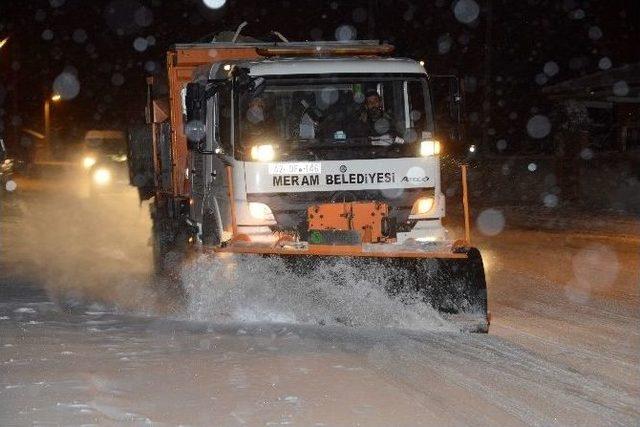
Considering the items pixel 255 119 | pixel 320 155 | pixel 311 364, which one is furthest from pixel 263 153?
pixel 311 364

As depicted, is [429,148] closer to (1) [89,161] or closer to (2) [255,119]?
(2) [255,119]

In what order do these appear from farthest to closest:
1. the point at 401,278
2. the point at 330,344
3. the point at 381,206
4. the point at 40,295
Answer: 1. the point at 40,295
2. the point at 381,206
3. the point at 401,278
4. the point at 330,344

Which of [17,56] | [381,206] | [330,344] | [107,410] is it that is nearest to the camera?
[107,410]

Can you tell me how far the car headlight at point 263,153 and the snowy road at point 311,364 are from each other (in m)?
1.42

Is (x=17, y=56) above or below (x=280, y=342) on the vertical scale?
above

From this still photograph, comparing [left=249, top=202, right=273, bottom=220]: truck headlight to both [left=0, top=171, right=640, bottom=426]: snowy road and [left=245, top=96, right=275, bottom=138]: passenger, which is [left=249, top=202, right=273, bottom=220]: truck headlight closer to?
[left=245, top=96, right=275, bottom=138]: passenger

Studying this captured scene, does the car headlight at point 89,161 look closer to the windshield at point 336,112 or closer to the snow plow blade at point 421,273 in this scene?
the windshield at point 336,112

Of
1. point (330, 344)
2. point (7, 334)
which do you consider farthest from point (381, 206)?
point (7, 334)

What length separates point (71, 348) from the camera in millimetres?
6918

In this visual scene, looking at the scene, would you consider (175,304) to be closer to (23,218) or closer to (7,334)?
(7,334)

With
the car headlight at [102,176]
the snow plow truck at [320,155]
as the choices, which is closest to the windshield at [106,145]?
the car headlight at [102,176]

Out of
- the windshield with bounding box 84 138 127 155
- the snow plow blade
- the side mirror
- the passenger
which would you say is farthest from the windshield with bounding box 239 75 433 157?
the windshield with bounding box 84 138 127 155

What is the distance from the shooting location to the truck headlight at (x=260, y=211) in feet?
29.0

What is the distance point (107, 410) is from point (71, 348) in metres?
1.76
